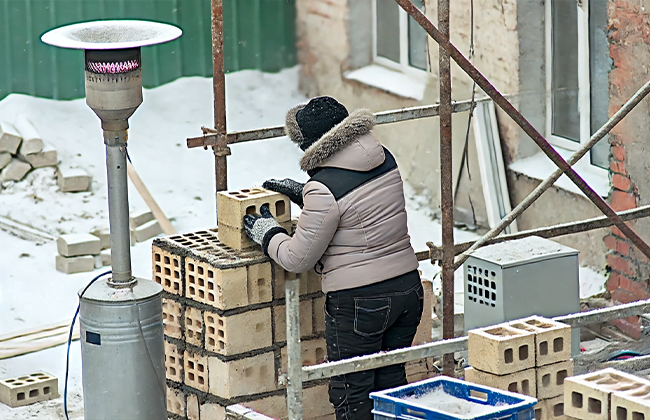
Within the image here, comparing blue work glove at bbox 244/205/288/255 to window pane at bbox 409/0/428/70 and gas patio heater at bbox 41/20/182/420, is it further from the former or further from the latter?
window pane at bbox 409/0/428/70

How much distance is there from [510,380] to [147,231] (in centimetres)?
557

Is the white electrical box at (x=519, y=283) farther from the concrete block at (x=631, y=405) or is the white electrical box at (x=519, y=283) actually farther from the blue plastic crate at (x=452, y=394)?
the concrete block at (x=631, y=405)

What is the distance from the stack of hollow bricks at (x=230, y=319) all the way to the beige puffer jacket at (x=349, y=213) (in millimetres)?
366

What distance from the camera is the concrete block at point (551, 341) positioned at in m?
4.70

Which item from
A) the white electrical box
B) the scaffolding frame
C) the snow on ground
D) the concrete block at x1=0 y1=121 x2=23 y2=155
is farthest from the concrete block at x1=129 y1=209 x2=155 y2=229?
the white electrical box

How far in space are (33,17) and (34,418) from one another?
17.2ft

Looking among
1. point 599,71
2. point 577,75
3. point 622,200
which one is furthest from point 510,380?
point 577,75

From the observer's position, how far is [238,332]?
5613mm

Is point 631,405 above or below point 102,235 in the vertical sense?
above

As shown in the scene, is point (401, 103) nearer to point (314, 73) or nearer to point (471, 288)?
point (314, 73)

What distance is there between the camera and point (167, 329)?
19.7 ft

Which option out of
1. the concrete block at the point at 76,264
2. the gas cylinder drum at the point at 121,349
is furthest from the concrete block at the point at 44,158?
the gas cylinder drum at the point at 121,349

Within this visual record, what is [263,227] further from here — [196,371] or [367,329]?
[196,371]

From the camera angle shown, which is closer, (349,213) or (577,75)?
(349,213)
